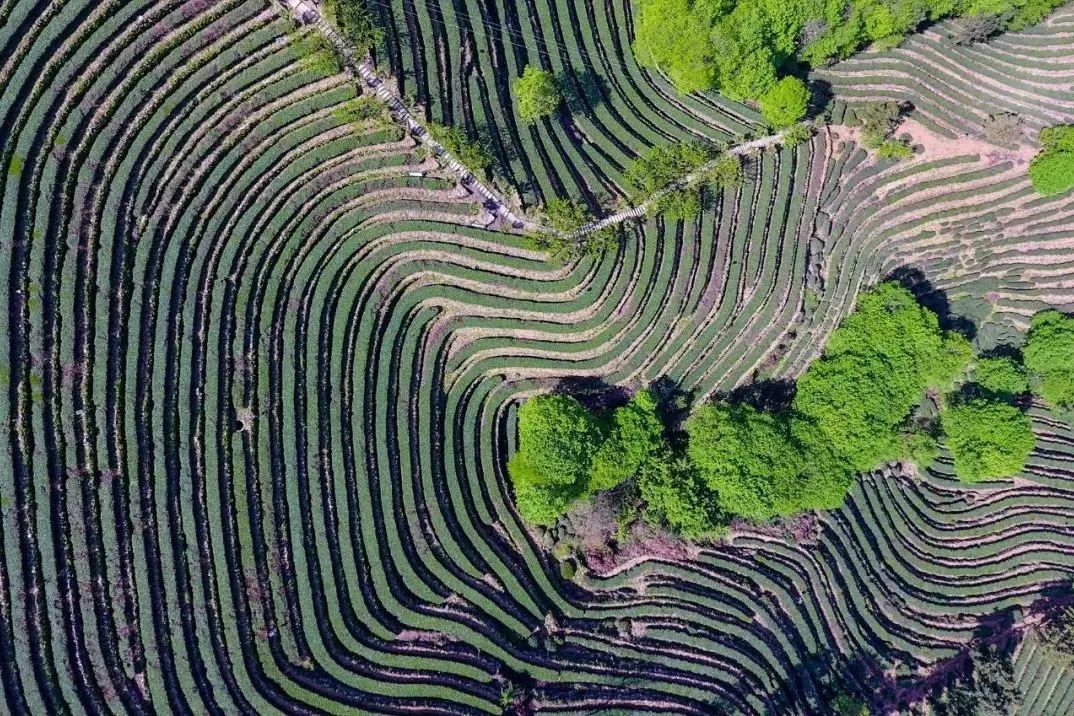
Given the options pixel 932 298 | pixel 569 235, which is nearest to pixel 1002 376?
pixel 932 298

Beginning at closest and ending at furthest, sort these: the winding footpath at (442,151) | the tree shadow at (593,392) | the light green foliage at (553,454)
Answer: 1. the winding footpath at (442,151)
2. the light green foliage at (553,454)
3. the tree shadow at (593,392)

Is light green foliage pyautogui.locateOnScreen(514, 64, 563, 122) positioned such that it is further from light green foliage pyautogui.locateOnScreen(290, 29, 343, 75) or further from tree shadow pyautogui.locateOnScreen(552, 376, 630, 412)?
tree shadow pyautogui.locateOnScreen(552, 376, 630, 412)

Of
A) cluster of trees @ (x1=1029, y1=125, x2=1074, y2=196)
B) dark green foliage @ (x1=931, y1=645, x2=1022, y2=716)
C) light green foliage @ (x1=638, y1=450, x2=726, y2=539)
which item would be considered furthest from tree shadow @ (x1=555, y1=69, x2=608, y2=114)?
dark green foliage @ (x1=931, y1=645, x2=1022, y2=716)

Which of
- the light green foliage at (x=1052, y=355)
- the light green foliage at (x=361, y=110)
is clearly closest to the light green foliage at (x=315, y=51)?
the light green foliage at (x=361, y=110)

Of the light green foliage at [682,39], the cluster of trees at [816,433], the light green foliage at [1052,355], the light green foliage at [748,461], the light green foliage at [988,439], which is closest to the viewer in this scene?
the light green foliage at [682,39]

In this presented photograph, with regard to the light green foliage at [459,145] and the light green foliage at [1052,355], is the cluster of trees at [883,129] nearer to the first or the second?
the light green foliage at [1052,355]

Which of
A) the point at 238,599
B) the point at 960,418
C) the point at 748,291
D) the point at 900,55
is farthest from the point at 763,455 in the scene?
the point at 238,599
